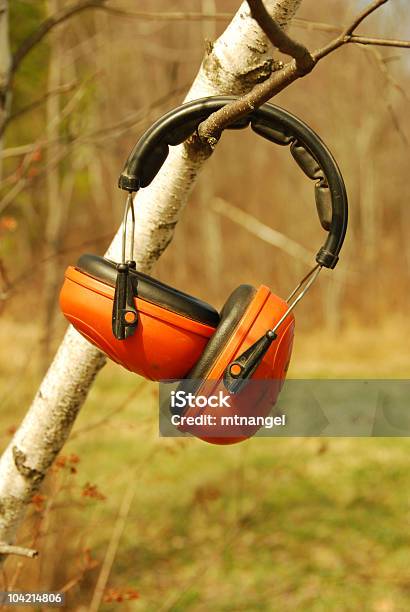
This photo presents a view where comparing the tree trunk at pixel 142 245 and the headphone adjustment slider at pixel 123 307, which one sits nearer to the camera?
the headphone adjustment slider at pixel 123 307

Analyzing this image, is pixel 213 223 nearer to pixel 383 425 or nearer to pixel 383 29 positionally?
pixel 383 29

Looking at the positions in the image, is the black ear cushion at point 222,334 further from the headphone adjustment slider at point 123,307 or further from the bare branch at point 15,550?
the bare branch at point 15,550

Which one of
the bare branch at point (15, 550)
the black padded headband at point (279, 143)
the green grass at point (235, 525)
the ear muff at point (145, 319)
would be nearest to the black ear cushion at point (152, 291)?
the ear muff at point (145, 319)

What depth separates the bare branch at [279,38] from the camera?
70 centimetres

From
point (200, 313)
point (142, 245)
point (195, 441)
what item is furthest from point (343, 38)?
point (195, 441)

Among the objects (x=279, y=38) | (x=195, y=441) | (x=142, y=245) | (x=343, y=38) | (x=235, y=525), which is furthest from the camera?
(x=195, y=441)

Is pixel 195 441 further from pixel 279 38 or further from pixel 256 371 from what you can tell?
pixel 279 38

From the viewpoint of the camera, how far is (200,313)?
0.95 m

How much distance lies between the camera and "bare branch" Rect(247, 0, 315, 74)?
2.30ft

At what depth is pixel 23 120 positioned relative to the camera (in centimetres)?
709

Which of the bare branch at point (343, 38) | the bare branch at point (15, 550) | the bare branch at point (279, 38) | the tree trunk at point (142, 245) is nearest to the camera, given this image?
the bare branch at point (279, 38)

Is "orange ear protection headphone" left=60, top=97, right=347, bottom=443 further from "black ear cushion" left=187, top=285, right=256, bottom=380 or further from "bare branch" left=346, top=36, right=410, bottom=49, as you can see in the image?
"bare branch" left=346, top=36, right=410, bottom=49

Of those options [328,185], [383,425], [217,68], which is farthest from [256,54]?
[383,425]

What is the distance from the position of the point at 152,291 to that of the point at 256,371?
180 mm
